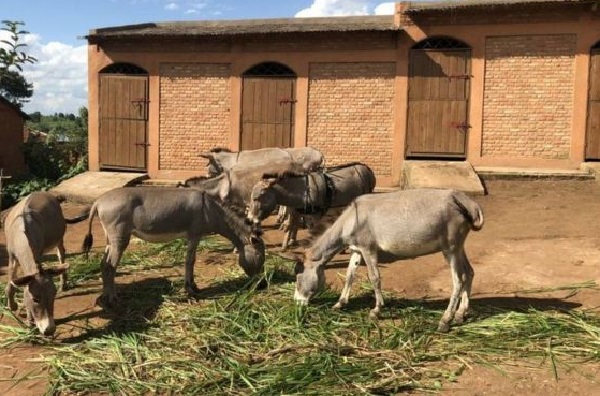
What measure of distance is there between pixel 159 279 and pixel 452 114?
34.9 ft

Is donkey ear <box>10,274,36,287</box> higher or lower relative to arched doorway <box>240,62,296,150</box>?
lower

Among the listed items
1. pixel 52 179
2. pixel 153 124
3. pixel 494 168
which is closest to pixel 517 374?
pixel 494 168

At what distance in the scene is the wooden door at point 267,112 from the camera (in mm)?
17125

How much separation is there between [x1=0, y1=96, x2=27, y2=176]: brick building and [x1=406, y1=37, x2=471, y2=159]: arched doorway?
50.4 ft

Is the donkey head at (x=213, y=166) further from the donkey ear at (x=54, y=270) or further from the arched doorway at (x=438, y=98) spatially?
the donkey ear at (x=54, y=270)

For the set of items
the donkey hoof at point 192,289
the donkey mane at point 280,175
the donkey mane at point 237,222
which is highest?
the donkey mane at point 280,175

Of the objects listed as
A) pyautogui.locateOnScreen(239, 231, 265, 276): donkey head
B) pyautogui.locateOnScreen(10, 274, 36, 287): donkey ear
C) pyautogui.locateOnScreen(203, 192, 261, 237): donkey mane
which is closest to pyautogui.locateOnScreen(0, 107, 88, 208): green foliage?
pyautogui.locateOnScreen(203, 192, 261, 237): donkey mane

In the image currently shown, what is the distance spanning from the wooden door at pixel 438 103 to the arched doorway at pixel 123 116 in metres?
8.72

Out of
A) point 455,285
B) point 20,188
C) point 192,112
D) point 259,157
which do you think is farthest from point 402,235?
point 20,188

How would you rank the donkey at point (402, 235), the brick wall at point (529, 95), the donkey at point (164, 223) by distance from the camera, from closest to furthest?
the donkey at point (402, 235) < the donkey at point (164, 223) < the brick wall at point (529, 95)

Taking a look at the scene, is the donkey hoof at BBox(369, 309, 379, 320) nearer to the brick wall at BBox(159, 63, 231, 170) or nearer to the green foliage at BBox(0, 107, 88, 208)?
the brick wall at BBox(159, 63, 231, 170)

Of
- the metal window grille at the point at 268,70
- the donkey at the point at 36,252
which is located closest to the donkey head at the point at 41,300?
the donkey at the point at 36,252

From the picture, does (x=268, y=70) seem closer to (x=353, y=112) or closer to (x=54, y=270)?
(x=353, y=112)

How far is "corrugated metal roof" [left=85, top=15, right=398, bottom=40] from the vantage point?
16.4 m
